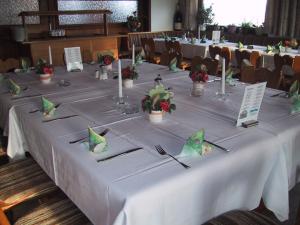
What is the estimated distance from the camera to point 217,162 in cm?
135

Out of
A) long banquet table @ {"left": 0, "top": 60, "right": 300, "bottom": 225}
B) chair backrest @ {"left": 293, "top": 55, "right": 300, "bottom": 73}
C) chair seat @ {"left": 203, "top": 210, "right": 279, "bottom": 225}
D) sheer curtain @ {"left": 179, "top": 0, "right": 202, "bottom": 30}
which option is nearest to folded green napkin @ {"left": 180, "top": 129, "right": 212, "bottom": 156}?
long banquet table @ {"left": 0, "top": 60, "right": 300, "bottom": 225}

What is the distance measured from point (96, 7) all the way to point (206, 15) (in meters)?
2.66

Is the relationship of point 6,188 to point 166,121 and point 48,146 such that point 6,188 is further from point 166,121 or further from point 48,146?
point 166,121

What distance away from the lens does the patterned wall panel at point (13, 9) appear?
5.65 metres

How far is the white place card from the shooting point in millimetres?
1623

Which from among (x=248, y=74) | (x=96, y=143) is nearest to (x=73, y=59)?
(x=248, y=74)

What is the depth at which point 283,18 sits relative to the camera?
6.10 meters

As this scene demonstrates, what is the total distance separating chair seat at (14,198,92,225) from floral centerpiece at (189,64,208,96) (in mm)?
1205

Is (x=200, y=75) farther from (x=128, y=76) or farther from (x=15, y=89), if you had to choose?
(x=15, y=89)

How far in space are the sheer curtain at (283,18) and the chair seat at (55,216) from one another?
19.0 feet

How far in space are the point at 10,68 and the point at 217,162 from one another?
2.94 m

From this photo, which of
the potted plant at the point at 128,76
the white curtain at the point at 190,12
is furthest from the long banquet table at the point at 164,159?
the white curtain at the point at 190,12

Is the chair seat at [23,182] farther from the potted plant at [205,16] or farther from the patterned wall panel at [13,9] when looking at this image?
the potted plant at [205,16]

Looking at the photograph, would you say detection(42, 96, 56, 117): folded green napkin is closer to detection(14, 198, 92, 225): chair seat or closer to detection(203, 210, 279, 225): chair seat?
detection(14, 198, 92, 225): chair seat
